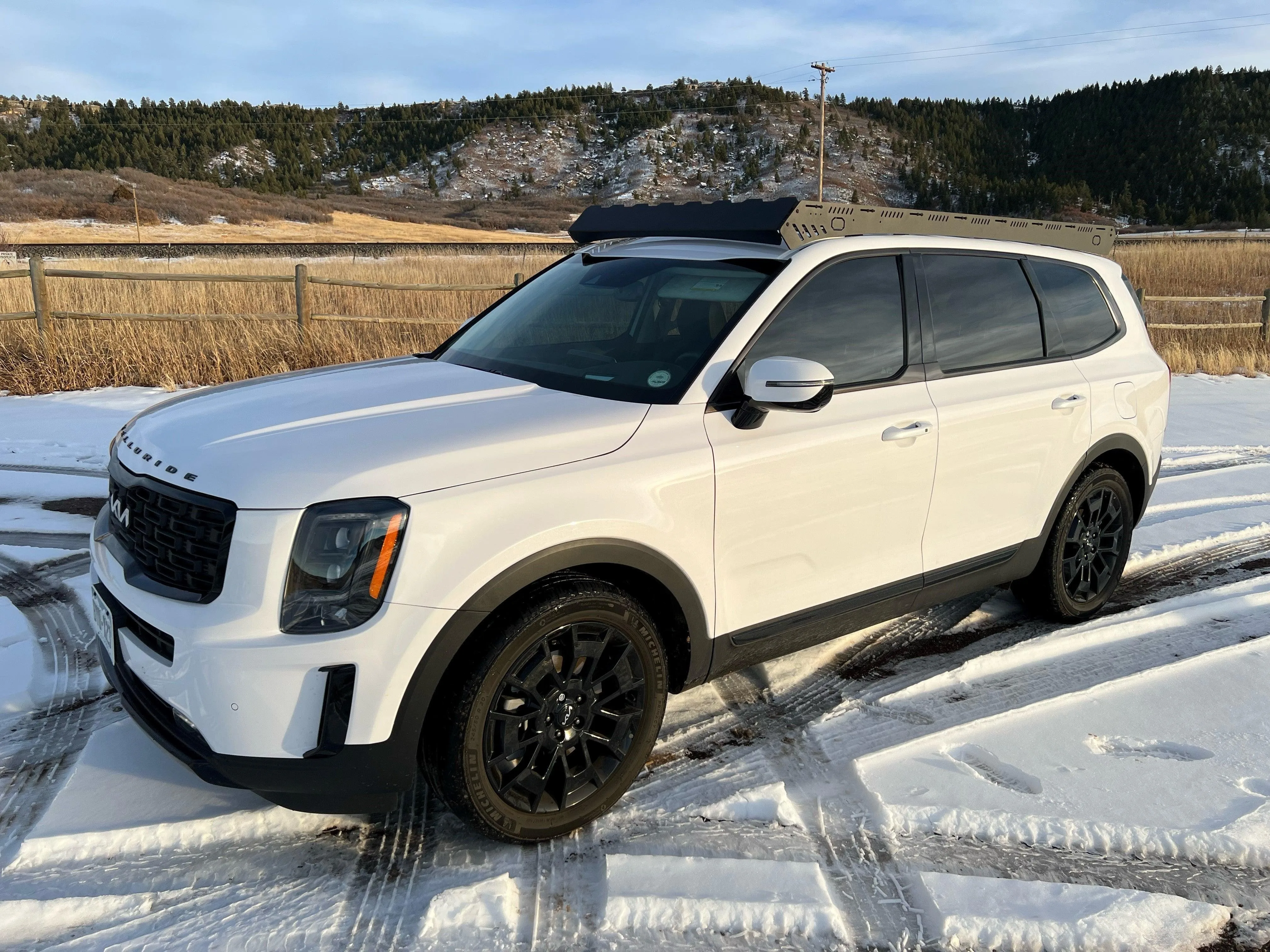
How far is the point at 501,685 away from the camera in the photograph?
8.72 feet

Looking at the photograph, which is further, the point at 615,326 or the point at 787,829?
the point at 615,326

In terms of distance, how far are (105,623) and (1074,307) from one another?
13.5 ft

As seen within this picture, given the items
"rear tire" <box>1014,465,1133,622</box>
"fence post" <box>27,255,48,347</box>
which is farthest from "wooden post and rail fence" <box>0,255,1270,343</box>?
"rear tire" <box>1014,465,1133,622</box>

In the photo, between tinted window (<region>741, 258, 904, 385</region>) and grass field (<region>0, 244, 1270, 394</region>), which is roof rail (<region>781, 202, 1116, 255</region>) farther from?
grass field (<region>0, 244, 1270, 394</region>)

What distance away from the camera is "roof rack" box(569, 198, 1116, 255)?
353cm

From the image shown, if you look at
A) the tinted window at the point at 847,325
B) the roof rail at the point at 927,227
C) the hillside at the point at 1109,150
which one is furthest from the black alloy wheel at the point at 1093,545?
the hillside at the point at 1109,150

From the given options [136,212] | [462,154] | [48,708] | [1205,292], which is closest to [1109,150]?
[462,154]

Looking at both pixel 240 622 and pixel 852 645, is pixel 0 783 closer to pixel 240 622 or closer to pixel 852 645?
pixel 240 622

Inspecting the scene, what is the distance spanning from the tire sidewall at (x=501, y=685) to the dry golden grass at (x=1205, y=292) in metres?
10.3

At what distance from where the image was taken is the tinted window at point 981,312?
3.82 m

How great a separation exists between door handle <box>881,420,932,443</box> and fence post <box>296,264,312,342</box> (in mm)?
9777

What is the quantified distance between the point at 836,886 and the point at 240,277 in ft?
38.7

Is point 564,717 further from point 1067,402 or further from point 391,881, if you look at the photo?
point 1067,402

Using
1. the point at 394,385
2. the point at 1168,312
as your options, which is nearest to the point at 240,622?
the point at 394,385
